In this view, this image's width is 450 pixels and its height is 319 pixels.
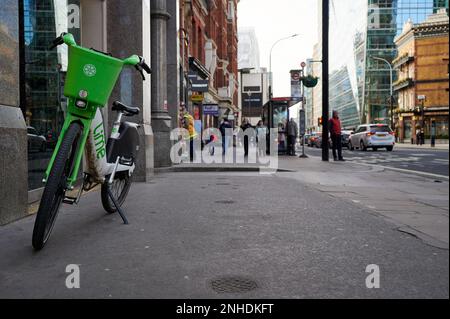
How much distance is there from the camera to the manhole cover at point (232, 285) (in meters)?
2.57

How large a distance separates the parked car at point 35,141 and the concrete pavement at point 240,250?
4.91ft

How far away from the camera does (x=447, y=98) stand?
1119mm

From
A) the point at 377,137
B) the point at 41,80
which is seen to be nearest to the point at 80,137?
the point at 41,80

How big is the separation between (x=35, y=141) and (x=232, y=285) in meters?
5.05

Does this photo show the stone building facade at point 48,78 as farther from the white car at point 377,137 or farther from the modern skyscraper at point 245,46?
the modern skyscraper at point 245,46

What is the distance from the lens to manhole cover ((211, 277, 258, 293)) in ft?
8.42

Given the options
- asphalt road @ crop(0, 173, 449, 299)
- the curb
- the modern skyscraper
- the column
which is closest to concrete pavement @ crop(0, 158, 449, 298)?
asphalt road @ crop(0, 173, 449, 299)

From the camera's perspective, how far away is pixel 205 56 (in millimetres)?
42156

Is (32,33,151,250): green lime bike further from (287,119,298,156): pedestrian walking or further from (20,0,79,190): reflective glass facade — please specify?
(287,119,298,156): pedestrian walking

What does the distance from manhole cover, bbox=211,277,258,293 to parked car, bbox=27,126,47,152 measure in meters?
4.71

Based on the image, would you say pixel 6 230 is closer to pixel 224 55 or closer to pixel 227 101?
pixel 227 101

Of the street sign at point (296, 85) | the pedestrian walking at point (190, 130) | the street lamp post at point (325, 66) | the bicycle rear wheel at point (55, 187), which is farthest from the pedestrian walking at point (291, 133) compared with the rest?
the bicycle rear wheel at point (55, 187)

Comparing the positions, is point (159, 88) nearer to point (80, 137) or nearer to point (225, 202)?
point (225, 202)

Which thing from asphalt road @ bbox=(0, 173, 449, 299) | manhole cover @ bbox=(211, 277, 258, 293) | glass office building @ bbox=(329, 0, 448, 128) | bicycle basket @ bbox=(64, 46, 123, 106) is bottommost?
manhole cover @ bbox=(211, 277, 258, 293)
